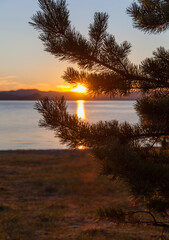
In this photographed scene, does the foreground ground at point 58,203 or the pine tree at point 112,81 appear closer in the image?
the pine tree at point 112,81

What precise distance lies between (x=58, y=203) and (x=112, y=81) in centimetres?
993

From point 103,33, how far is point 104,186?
13.5 metres

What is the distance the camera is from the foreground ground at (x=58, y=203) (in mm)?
8430

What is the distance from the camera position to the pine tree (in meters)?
3.71

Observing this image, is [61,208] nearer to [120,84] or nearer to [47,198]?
[47,198]

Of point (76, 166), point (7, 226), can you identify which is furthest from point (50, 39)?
point (76, 166)

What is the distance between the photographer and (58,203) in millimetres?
12945

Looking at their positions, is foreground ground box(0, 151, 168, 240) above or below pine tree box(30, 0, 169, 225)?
below

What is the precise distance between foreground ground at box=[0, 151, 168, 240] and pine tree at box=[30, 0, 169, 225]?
1.58ft

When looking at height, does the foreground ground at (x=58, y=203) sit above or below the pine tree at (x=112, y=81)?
below

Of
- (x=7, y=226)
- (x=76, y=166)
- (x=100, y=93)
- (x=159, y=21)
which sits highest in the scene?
(x=159, y=21)

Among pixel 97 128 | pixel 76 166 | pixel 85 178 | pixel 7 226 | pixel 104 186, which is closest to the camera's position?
pixel 97 128

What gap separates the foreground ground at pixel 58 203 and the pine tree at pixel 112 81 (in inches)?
19.0

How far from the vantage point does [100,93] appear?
14.9 ft
